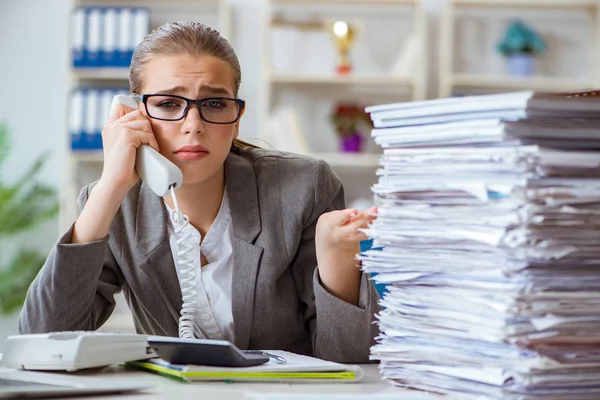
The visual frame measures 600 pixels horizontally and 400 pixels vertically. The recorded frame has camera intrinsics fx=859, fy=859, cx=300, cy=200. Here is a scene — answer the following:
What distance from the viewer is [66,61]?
460 cm

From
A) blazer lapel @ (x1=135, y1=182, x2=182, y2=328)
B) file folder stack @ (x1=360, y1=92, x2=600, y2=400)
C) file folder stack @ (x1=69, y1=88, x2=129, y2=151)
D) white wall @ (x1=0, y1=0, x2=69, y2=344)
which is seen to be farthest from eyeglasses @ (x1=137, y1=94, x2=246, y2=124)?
white wall @ (x1=0, y1=0, x2=69, y2=344)

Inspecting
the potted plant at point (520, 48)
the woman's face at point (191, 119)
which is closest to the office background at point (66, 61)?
the potted plant at point (520, 48)

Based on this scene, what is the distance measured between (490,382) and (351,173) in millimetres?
3686

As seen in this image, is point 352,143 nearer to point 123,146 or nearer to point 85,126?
point 85,126

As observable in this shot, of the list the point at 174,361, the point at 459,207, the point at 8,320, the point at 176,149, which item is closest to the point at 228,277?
the point at 176,149

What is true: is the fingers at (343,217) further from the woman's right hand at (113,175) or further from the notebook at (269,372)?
the woman's right hand at (113,175)

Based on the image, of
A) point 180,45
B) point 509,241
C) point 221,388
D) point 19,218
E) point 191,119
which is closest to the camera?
point 509,241

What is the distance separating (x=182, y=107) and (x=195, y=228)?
29cm

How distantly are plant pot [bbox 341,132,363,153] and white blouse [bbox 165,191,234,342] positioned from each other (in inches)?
101

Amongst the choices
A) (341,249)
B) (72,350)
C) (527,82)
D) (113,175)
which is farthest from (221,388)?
(527,82)

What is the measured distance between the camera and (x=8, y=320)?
452 centimetres

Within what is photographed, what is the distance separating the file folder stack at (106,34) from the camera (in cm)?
424

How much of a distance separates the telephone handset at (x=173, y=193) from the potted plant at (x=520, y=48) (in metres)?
3.07

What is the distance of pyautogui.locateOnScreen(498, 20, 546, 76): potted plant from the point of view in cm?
443
